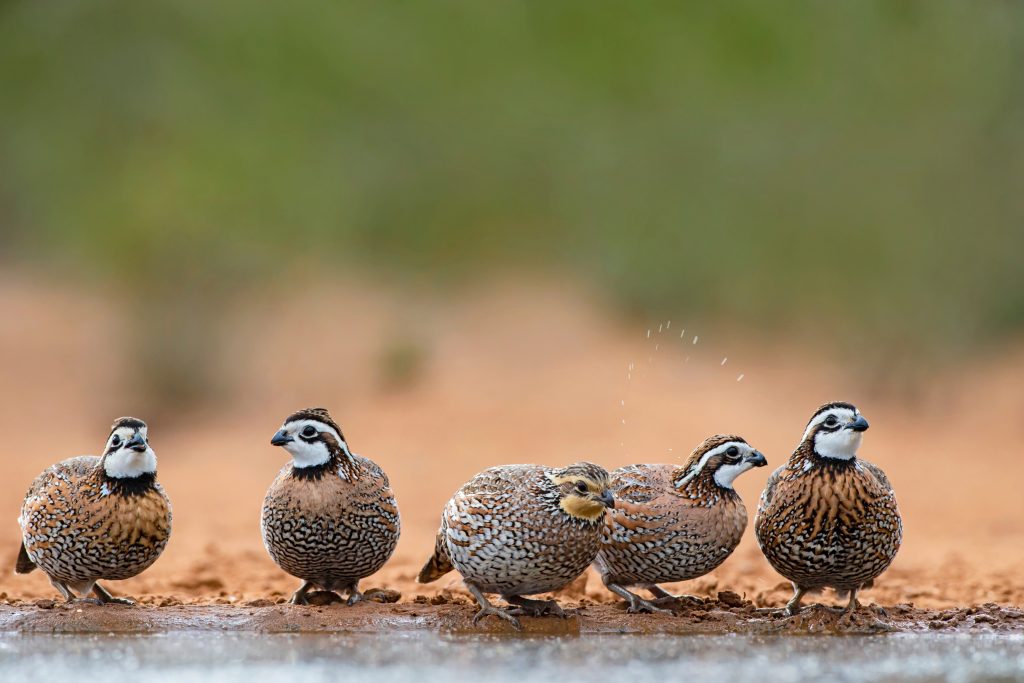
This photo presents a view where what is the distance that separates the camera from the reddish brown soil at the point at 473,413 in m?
10.1

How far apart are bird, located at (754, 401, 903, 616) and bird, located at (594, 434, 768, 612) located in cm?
24

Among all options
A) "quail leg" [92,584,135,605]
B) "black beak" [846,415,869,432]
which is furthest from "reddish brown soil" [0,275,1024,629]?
"black beak" [846,415,869,432]

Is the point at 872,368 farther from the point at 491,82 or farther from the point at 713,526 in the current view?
the point at 713,526

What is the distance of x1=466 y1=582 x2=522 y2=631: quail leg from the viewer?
6.94 m

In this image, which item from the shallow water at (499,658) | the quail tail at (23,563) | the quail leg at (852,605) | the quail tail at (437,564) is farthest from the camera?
the quail tail at (23,563)

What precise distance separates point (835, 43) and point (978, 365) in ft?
15.5

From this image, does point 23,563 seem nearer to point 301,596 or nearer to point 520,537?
point 301,596

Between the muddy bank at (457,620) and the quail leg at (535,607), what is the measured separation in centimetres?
7

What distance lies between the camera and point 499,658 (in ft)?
20.4

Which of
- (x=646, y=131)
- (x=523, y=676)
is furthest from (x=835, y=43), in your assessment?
(x=523, y=676)

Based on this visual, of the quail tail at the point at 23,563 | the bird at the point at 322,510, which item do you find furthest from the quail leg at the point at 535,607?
the quail tail at the point at 23,563

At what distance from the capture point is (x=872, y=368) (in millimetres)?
16547

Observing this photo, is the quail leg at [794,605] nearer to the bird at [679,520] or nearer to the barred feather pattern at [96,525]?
the bird at [679,520]

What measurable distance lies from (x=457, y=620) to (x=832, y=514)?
2000mm
